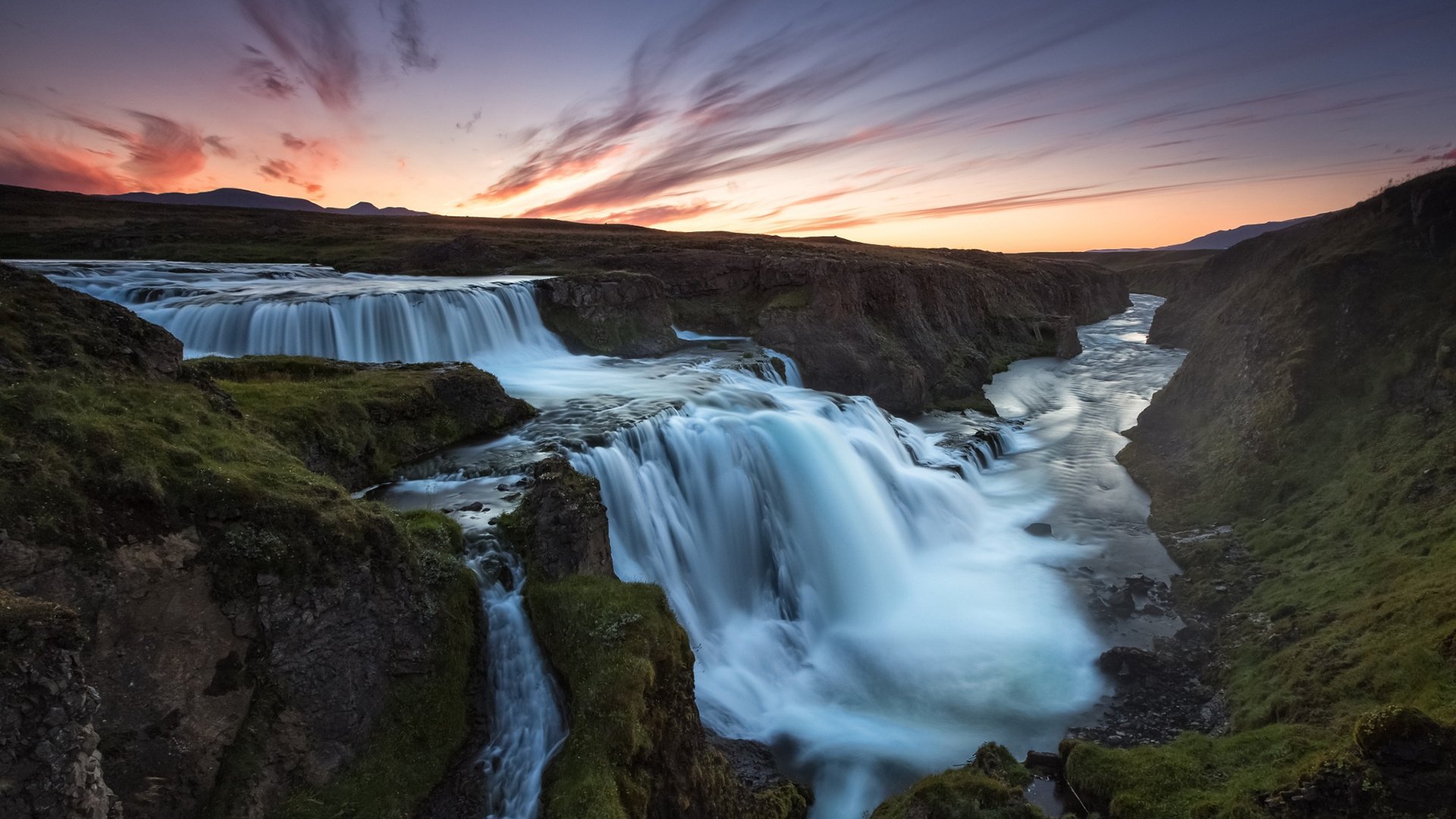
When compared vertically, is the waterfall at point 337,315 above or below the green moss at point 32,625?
above

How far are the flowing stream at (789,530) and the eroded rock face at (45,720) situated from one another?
11.0 ft

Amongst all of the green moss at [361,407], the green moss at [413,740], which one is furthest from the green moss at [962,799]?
the green moss at [361,407]

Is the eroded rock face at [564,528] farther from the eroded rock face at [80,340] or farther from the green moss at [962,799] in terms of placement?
the eroded rock face at [80,340]

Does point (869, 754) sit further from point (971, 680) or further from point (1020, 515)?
point (1020, 515)

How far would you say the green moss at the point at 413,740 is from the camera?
6578mm

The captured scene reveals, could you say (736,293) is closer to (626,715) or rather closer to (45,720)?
(626,715)

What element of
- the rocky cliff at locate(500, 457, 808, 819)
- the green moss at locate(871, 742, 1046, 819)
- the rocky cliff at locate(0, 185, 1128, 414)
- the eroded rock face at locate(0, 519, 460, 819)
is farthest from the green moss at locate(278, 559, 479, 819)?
the rocky cliff at locate(0, 185, 1128, 414)

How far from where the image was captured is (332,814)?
644 centimetres

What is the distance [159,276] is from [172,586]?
34557mm

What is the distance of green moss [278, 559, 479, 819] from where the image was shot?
21.6 ft

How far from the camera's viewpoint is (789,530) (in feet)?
54.9

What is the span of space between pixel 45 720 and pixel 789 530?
1348 centimetres

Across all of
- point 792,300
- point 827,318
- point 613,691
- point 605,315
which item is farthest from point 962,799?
point 792,300

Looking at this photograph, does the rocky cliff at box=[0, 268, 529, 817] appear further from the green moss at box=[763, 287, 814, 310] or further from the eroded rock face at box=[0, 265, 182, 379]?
the green moss at box=[763, 287, 814, 310]
